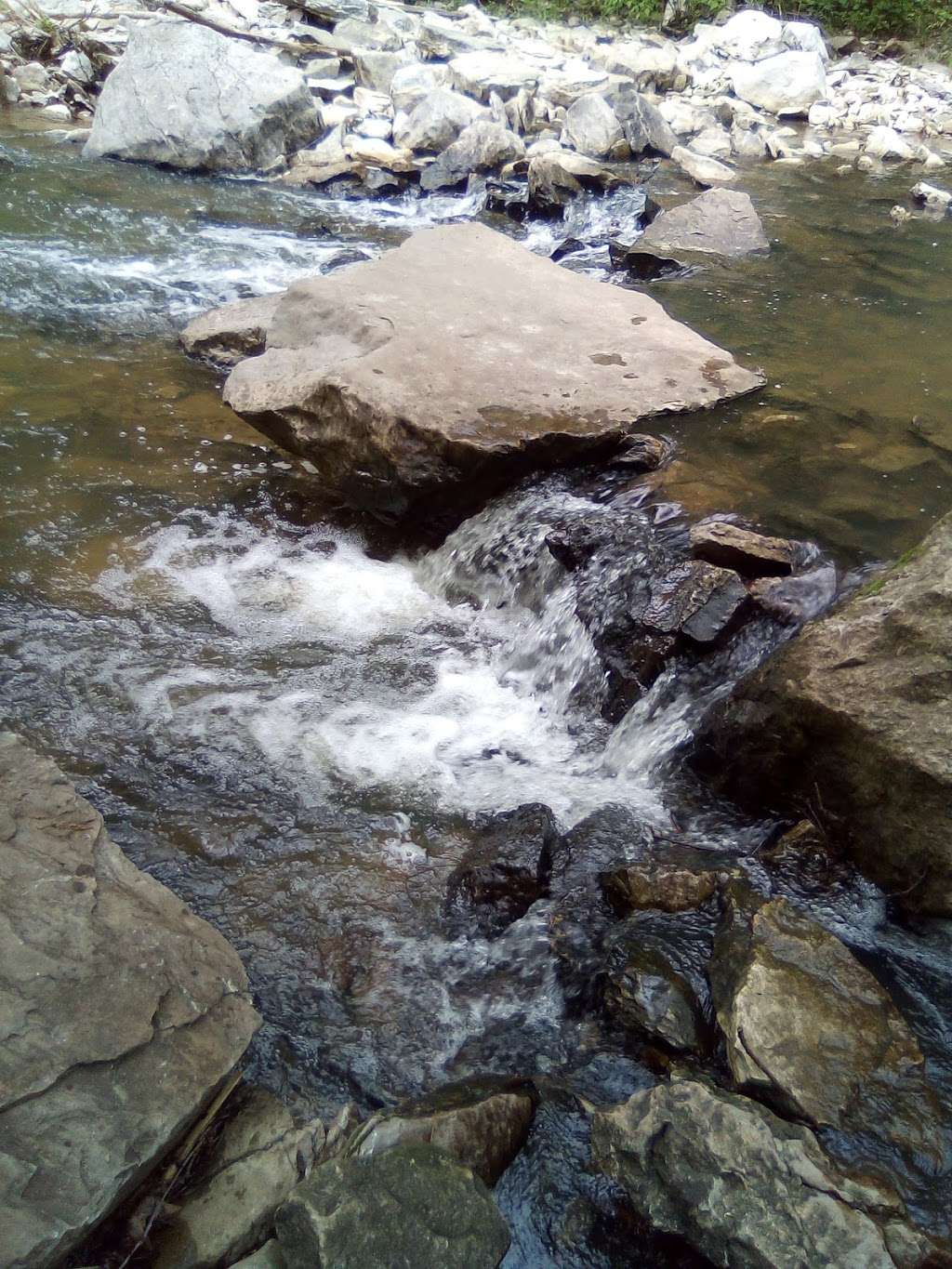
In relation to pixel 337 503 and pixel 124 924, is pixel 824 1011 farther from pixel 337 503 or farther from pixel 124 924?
pixel 337 503

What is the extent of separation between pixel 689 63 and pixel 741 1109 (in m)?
17.4

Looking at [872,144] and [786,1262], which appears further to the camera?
[872,144]

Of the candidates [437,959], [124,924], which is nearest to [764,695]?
[437,959]

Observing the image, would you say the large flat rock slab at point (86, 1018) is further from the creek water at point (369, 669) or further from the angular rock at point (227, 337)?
the angular rock at point (227, 337)

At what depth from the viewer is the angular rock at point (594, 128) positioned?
11375 mm

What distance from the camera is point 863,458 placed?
182 inches

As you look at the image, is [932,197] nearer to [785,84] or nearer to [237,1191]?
[785,84]

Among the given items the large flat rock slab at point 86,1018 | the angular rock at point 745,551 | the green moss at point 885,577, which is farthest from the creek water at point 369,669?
the green moss at point 885,577

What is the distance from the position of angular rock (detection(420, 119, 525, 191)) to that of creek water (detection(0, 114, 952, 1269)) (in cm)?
435

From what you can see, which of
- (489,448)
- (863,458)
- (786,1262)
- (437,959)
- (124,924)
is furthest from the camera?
(863,458)

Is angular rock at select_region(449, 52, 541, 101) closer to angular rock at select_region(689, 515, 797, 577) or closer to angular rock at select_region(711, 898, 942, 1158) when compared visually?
angular rock at select_region(689, 515, 797, 577)

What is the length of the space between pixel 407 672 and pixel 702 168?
378 inches

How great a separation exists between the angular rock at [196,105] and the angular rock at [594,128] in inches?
128

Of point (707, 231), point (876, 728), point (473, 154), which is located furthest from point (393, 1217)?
point (473, 154)
